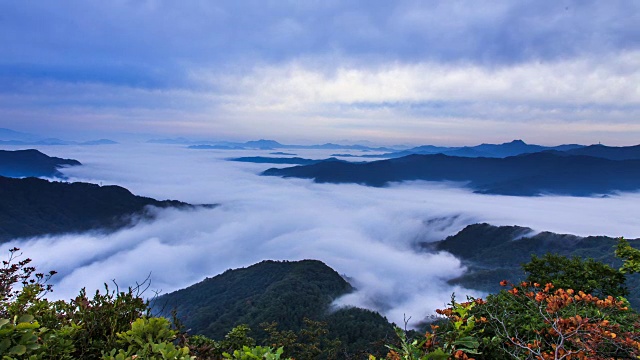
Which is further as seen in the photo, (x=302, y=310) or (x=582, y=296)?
(x=302, y=310)

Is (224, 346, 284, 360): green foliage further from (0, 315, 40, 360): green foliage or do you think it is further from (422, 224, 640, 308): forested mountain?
(422, 224, 640, 308): forested mountain

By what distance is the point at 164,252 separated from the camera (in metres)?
169

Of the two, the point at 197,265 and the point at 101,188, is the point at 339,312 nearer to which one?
the point at 197,265

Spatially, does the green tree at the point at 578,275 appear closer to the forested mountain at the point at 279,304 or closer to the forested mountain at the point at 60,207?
the forested mountain at the point at 279,304

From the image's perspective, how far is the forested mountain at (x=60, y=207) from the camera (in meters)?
134

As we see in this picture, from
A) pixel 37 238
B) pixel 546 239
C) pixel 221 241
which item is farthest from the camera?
pixel 221 241

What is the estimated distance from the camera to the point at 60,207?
153 metres

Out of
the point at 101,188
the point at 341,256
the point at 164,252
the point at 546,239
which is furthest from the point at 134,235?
the point at 546,239

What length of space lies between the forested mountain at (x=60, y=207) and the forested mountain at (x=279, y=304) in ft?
311

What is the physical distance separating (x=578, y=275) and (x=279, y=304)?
47.9m

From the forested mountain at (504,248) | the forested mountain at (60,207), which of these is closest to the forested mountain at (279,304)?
the forested mountain at (504,248)

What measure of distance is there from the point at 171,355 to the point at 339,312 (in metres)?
55.9

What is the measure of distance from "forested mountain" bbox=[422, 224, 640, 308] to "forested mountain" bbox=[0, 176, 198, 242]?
482ft

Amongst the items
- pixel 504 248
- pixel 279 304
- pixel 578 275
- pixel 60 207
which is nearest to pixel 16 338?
pixel 578 275
